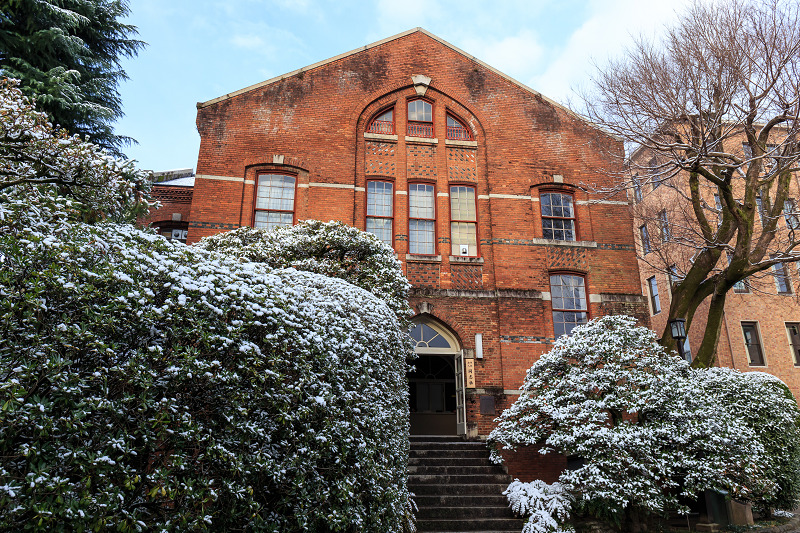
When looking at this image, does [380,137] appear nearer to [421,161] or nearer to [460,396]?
[421,161]

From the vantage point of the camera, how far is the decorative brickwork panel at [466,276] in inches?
560

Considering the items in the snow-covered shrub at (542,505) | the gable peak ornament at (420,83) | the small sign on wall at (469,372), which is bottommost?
the snow-covered shrub at (542,505)

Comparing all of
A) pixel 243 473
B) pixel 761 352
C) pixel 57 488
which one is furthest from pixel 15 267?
pixel 761 352

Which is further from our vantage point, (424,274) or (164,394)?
(424,274)

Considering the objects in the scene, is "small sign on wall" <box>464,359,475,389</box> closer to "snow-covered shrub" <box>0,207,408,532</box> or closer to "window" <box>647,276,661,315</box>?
"snow-covered shrub" <box>0,207,408,532</box>

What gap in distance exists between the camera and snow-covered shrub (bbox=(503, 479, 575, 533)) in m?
9.75

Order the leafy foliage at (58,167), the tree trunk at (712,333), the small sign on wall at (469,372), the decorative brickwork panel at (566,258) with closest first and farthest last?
the leafy foliage at (58,167) → the tree trunk at (712,333) → the small sign on wall at (469,372) → the decorative brickwork panel at (566,258)

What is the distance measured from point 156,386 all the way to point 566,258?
1277 centimetres

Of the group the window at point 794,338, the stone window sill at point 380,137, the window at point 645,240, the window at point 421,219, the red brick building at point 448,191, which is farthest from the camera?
the window at point 794,338

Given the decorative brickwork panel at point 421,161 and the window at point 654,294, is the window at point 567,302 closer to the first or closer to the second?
the decorative brickwork panel at point 421,161

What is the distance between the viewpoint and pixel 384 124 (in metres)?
15.7

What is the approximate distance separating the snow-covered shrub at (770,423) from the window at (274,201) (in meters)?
10.7

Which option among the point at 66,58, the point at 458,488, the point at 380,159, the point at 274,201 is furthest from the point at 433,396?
the point at 66,58

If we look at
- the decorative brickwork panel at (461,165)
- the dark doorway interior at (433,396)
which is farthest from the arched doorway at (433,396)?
the decorative brickwork panel at (461,165)
